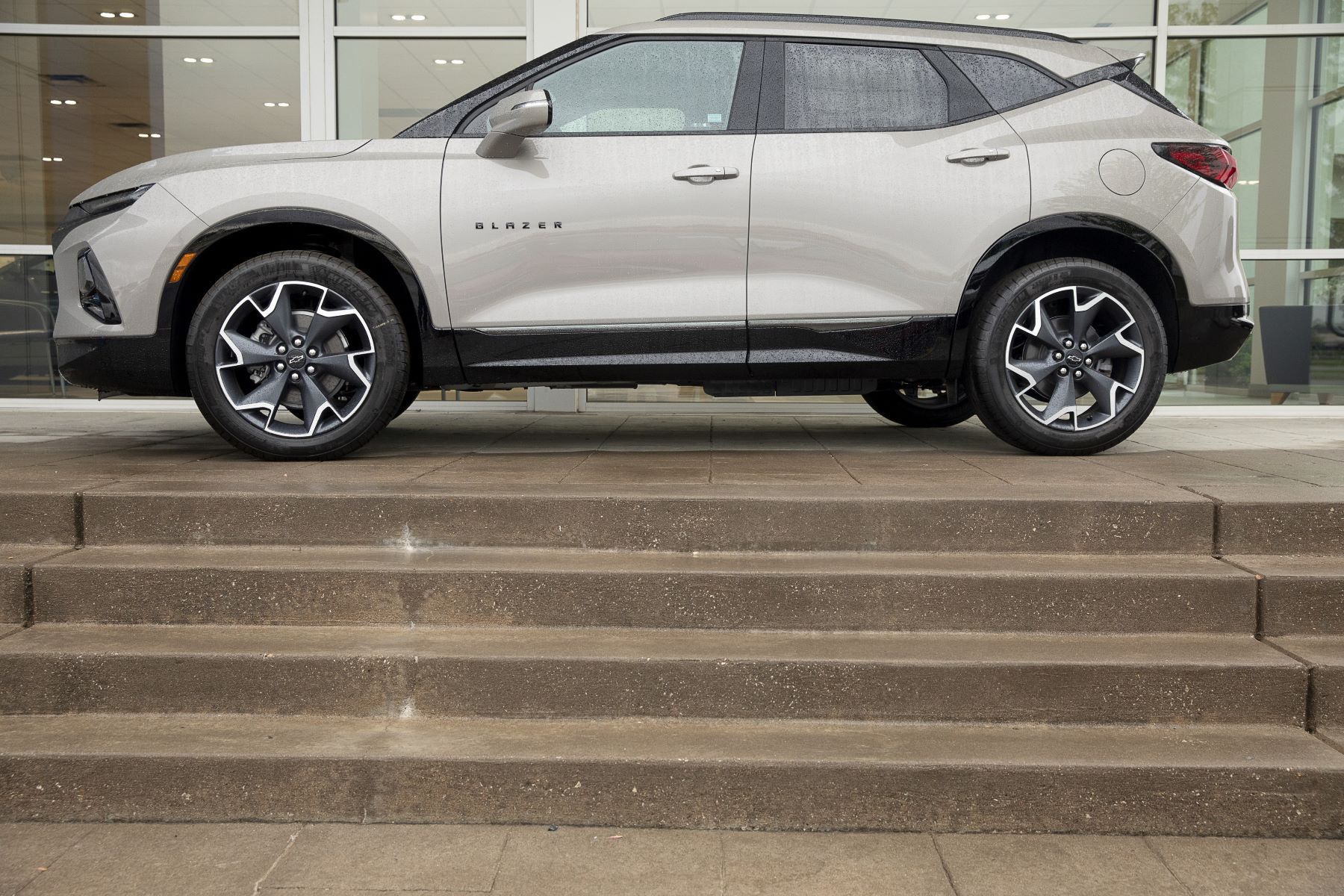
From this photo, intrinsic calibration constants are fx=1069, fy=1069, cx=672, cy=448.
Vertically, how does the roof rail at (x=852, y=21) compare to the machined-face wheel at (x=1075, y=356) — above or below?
above

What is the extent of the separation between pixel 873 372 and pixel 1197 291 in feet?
4.48

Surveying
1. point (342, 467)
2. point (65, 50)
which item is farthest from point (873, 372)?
point (65, 50)

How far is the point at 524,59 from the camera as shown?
7.82 m

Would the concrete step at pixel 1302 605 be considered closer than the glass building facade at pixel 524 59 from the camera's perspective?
Yes

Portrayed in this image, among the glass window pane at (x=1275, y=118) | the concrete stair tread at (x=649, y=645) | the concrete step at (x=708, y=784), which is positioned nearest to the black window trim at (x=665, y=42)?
the concrete stair tread at (x=649, y=645)

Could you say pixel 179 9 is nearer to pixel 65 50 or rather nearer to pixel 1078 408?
pixel 65 50

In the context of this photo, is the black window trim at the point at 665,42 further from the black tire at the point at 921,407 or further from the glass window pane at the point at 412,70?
the glass window pane at the point at 412,70

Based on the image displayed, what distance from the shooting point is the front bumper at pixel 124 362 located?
166 inches

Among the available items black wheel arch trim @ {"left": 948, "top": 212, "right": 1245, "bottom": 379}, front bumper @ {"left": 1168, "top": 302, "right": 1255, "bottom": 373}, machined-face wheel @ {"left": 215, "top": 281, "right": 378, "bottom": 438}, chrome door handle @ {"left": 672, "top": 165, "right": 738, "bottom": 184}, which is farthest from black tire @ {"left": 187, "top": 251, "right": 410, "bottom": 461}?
front bumper @ {"left": 1168, "top": 302, "right": 1255, "bottom": 373}

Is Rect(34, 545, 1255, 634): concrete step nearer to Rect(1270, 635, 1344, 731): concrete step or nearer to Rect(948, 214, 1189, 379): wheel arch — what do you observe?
Rect(1270, 635, 1344, 731): concrete step

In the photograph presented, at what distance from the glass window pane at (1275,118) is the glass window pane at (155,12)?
671 cm

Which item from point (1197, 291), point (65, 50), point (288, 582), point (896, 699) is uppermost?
point (65, 50)

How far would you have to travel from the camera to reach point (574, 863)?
2350 millimetres

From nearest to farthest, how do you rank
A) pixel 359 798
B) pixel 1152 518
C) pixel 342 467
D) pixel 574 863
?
pixel 574 863 < pixel 359 798 < pixel 1152 518 < pixel 342 467
